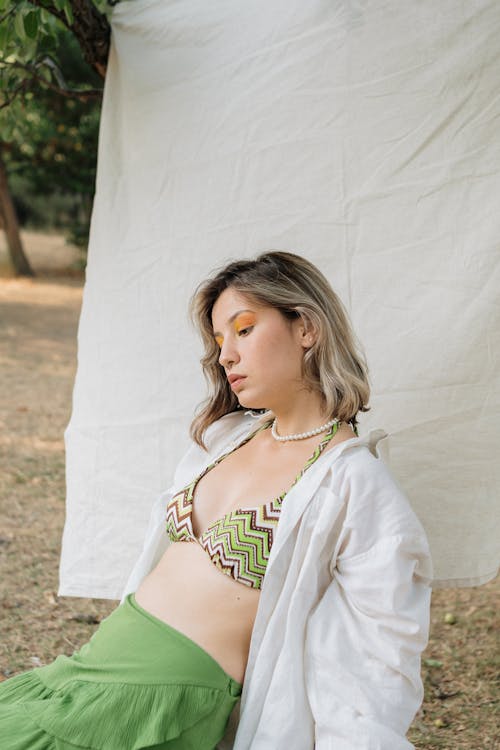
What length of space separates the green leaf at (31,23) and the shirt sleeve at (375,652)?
2033mm

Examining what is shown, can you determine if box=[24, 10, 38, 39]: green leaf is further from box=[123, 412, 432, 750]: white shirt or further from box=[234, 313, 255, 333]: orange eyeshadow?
box=[123, 412, 432, 750]: white shirt

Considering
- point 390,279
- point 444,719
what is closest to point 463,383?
point 390,279

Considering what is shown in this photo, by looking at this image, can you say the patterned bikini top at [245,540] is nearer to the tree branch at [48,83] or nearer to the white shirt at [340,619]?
the white shirt at [340,619]

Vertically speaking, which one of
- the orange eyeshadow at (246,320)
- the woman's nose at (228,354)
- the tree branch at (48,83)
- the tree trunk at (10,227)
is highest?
the tree branch at (48,83)

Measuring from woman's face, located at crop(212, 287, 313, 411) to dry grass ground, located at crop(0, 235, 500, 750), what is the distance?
134 centimetres

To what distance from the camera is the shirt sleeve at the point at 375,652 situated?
72.9 inches

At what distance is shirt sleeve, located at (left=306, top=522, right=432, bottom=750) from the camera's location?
1.85 m

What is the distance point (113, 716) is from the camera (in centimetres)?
187

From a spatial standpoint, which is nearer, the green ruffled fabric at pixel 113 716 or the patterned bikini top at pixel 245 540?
the green ruffled fabric at pixel 113 716

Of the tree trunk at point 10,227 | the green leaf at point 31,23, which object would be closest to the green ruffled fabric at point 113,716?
the green leaf at point 31,23

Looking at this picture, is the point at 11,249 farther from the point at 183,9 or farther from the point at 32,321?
the point at 183,9

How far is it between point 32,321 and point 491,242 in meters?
9.77

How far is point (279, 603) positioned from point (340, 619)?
0.43ft

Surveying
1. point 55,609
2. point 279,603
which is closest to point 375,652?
point 279,603
